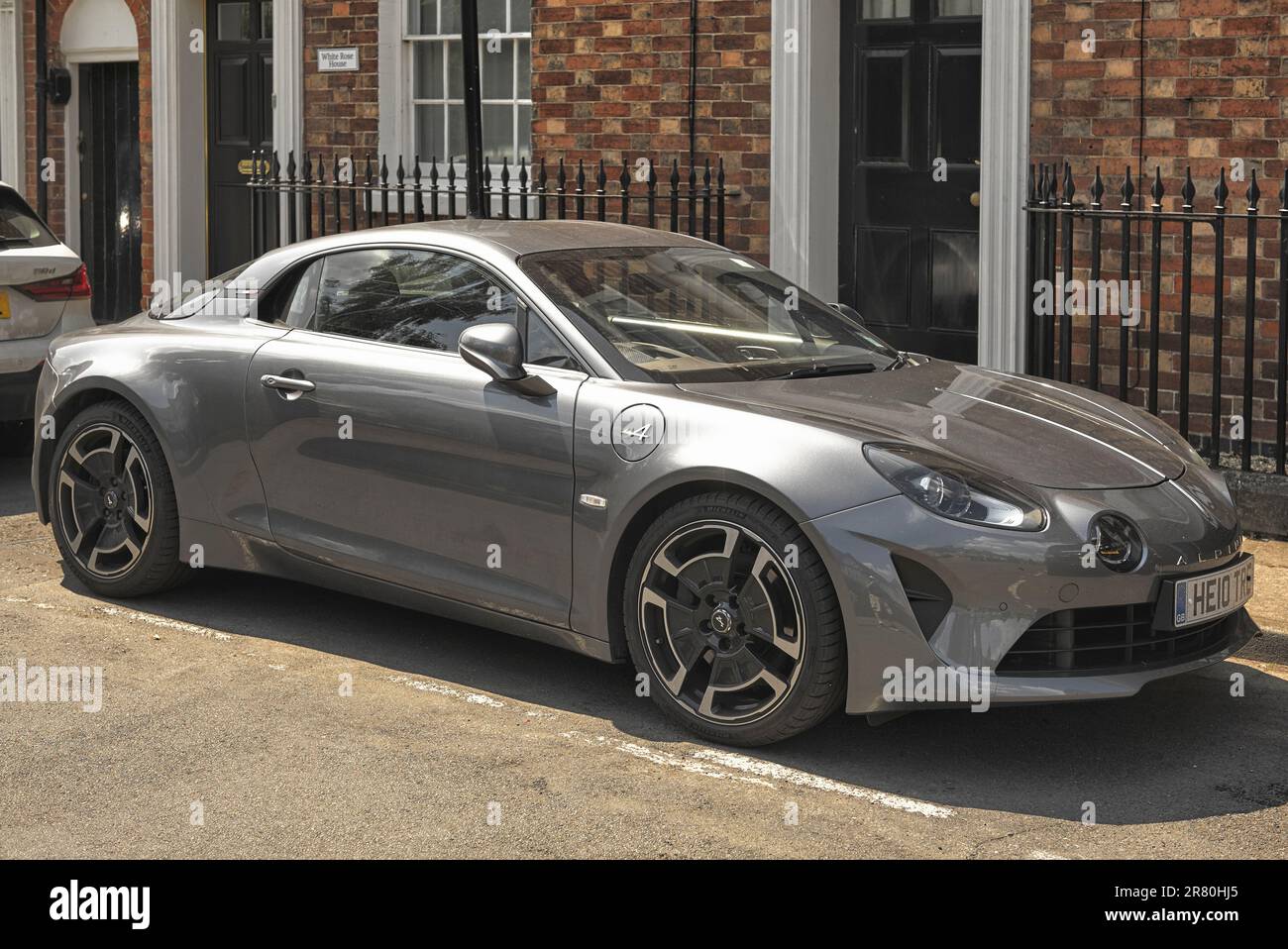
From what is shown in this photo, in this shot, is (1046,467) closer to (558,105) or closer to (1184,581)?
(1184,581)

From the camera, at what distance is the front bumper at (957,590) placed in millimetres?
4801

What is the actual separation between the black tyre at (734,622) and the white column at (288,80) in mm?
9383

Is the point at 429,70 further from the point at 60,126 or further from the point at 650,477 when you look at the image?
the point at 650,477

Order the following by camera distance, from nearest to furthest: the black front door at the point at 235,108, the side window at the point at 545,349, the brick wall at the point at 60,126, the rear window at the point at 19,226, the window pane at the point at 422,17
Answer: the side window at the point at 545,349 < the rear window at the point at 19,226 < the window pane at the point at 422,17 < the black front door at the point at 235,108 < the brick wall at the point at 60,126

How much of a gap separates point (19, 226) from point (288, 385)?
12.9 feet

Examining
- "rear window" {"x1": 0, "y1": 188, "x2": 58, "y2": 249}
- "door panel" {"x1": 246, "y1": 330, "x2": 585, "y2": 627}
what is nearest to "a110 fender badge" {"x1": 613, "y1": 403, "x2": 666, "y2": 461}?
"door panel" {"x1": 246, "y1": 330, "x2": 585, "y2": 627}

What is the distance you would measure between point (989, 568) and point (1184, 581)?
2.10 feet

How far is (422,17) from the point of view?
1354 centimetres

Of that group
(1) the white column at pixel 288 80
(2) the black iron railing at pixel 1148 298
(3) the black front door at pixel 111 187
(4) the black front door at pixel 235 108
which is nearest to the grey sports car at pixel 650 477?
(2) the black iron railing at pixel 1148 298

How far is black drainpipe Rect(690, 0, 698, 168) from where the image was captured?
11562mm

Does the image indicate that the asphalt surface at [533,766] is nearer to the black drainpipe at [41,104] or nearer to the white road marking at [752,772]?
the white road marking at [752,772]

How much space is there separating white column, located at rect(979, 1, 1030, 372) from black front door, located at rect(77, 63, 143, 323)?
8476mm

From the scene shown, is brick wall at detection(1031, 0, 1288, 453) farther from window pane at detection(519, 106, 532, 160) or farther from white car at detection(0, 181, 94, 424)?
white car at detection(0, 181, 94, 424)

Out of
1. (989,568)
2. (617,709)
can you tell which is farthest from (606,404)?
(989,568)
